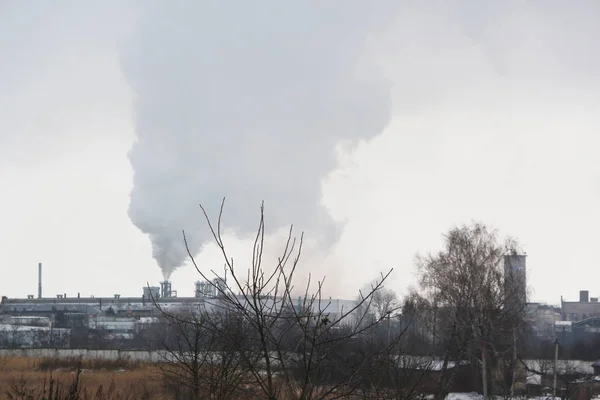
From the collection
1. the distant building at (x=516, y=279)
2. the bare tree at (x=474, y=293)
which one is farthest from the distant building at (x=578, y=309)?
the bare tree at (x=474, y=293)

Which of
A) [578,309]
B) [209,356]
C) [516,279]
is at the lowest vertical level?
[578,309]

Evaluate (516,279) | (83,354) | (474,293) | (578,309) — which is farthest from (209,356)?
(578,309)

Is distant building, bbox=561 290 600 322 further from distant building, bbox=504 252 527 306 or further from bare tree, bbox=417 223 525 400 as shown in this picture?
bare tree, bbox=417 223 525 400

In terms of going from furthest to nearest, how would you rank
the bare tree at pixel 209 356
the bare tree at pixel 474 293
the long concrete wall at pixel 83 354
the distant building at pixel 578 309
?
1. the distant building at pixel 578 309
2. the long concrete wall at pixel 83 354
3. the bare tree at pixel 474 293
4. the bare tree at pixel 209 356

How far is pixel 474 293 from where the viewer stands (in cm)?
3578

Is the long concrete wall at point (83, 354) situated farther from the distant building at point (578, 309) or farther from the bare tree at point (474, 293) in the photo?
the distant building at point (578, 309)

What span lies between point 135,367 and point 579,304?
292ft

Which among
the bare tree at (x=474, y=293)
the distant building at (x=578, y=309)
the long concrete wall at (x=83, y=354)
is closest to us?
the bare tree at (x=474, y=293)

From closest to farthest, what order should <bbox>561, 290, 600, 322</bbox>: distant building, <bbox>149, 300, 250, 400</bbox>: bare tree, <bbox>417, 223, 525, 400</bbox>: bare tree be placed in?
<bbox>149, 300, 250, 400</bbox>: bare tree < <bbox>417, 223, 525, 400</bbox>: bare tree < <bbox>561, 290, 600, 322</bbox>: distant building

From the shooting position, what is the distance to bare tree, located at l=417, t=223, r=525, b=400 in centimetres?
3328

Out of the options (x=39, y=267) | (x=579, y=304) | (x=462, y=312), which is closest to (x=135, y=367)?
(x=462, y=312)

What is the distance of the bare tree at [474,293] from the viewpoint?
3328 cm

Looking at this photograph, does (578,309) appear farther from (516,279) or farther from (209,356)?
(209,356)

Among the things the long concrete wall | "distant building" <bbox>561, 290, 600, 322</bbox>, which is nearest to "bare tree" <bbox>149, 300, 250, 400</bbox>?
the long concrete wall
